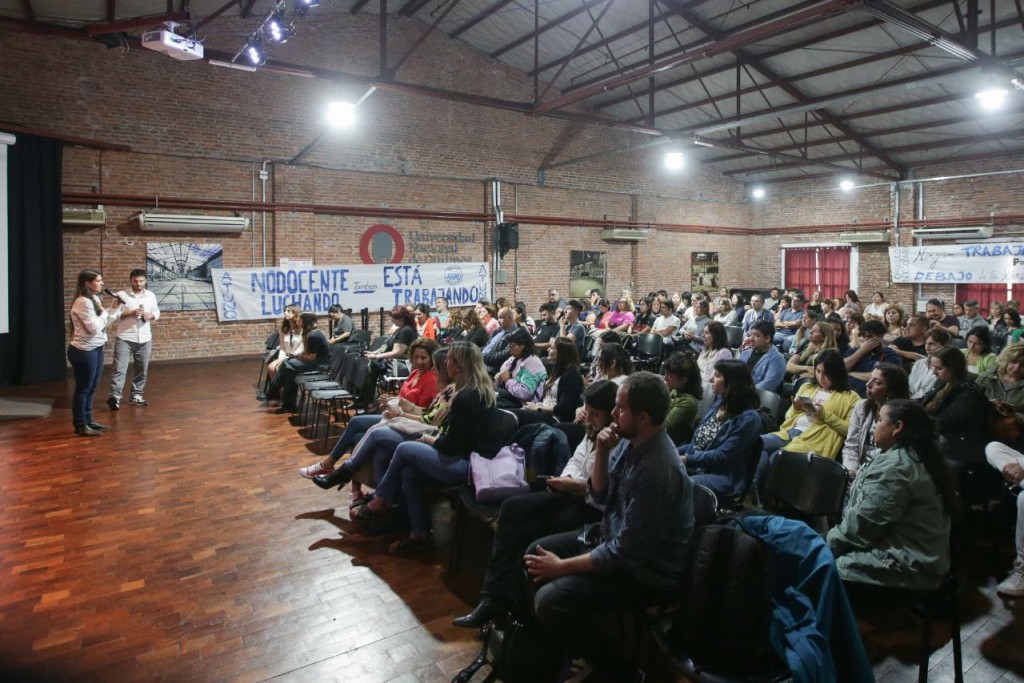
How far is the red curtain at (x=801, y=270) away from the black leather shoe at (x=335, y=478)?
51.0 feet

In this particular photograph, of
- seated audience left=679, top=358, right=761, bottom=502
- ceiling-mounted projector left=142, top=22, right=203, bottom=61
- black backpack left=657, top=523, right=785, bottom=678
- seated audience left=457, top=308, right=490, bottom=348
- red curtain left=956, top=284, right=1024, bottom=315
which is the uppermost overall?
ceiling-mounted projector left=142, top=22, right=203, bottom=61

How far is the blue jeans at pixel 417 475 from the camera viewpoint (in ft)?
11.2

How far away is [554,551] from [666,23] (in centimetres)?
1007

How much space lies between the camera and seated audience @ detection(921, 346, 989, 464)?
348 cm

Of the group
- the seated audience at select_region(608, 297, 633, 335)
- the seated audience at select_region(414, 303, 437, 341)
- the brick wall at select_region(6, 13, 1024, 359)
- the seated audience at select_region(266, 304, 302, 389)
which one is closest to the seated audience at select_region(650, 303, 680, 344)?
the seated audience at select_region(608, 297, 633, 335)

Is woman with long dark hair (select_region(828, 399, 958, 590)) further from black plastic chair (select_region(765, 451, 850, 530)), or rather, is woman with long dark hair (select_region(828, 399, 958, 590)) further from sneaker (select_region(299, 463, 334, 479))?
sneaker (select_region(299, 463, 334, 479))

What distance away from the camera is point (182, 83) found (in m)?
10.2

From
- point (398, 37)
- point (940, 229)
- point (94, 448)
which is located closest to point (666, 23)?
point (398, 37)

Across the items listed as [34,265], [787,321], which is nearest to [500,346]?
[787,321]

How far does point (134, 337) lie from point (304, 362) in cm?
196

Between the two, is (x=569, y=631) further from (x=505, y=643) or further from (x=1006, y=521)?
(x=1006, y=521)

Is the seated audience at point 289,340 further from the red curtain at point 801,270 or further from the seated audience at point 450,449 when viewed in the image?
the red curtain at point 801,270

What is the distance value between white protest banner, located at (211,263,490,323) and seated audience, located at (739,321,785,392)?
819 centimetres

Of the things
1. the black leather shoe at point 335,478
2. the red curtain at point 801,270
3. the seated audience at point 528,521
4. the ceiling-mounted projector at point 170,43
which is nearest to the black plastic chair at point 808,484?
the seated audience at point 528,521
